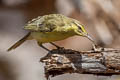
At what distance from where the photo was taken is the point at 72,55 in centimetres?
547

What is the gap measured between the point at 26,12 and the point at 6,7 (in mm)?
517

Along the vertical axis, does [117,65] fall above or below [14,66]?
below

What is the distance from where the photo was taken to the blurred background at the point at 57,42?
9648 millimetres

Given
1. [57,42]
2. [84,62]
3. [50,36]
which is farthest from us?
[57,42]

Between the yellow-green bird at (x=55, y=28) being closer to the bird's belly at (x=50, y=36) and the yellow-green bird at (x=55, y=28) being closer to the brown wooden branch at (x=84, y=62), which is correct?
the bird's belly at (x=50, y=36)

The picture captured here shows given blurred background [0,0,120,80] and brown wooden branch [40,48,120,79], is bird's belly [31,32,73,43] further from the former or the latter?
blurred background [0,0,120,80]

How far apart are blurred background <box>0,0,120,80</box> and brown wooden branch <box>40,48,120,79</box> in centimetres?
345

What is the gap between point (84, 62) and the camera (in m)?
5.39

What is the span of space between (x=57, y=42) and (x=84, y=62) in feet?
15.5

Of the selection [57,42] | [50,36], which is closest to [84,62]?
[50,36]

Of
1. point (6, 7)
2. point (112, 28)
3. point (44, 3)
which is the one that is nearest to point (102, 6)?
point (112, 28)

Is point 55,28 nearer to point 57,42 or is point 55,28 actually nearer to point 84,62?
point 84,62

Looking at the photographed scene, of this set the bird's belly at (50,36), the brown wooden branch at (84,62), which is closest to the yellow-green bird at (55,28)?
the bird's belly at (50,36)

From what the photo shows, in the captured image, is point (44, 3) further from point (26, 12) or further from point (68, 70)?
point (68, 70)
